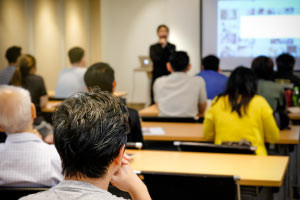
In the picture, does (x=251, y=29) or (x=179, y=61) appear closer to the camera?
(x=179, y=61)

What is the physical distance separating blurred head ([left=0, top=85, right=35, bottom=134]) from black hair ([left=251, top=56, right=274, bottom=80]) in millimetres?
2544

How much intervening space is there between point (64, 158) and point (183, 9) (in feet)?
25.1

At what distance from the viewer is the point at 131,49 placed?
31.0 ft

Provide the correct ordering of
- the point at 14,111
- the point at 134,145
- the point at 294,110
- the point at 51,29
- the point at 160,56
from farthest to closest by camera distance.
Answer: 1. the point at 51,29
2. the point at 160,56
3. the point at 294,110
4. the point at 134,145
5. the point at 14,111

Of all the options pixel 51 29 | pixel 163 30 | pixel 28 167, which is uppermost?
pixel 51 29

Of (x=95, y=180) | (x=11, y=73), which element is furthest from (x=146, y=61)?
(x=95, y=180)

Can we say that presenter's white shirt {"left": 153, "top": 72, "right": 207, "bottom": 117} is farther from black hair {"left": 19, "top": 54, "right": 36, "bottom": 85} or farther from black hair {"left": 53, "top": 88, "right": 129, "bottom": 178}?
black hair {"left": 53, "top": 88, "right": 129, "bottom": 178}

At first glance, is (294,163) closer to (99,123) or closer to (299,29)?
(299,29)

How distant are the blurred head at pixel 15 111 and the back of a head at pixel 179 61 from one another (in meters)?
2.37

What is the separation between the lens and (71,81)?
5.77 metres

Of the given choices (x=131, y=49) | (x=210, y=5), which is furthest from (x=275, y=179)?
(x=131, y=49)

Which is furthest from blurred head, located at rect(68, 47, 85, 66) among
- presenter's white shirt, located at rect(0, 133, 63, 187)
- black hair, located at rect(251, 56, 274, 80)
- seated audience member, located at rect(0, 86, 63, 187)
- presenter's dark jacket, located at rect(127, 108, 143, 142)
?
presenter's white shirt, located at rect(0, 133, 63, 187)

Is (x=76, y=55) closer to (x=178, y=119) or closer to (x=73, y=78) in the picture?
(x=73, y=78)

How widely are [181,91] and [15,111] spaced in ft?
8.07
